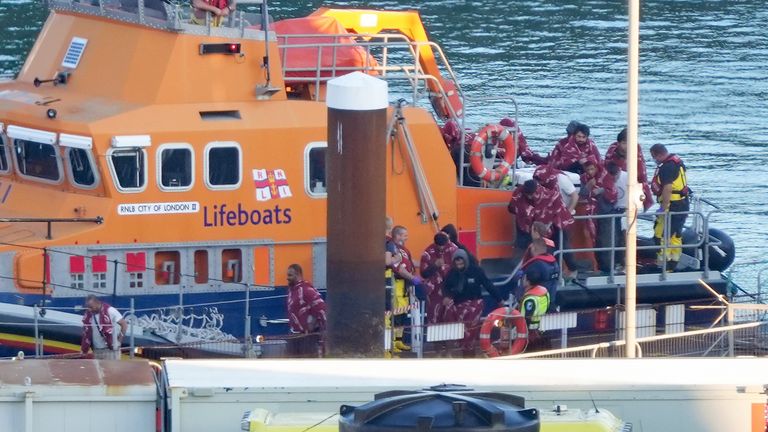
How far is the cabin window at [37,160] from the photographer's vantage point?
13.4 meters

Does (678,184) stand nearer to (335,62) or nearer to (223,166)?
(335,62)

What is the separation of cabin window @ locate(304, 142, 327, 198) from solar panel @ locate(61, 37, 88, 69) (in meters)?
2.17

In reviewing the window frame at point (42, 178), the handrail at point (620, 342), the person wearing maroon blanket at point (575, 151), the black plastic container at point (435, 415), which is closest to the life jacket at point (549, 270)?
the handrail at point (620, 342)

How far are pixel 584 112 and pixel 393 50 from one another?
429cm

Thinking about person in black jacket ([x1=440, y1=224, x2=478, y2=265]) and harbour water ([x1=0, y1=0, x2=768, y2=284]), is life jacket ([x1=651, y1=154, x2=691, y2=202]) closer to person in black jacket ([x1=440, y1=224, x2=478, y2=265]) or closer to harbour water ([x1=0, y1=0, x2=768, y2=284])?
person in black jacket ([x1=440, y1=224, x2=478, y2=265])

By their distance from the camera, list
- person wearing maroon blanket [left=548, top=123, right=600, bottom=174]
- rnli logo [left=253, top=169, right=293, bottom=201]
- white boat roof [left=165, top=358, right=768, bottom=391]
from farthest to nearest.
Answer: person wearing maroon blanket [left=548, top=123, right=600, bottom=174] < rnli logo [left=253, top=169, right=293, bottom=201] < white boat roof [left=165, top=358, right=768, bottom=391]

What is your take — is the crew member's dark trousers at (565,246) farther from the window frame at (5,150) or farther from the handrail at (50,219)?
the window frame at (5,150)

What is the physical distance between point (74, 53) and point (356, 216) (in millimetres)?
3791

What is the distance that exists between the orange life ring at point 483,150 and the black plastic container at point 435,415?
6.71 m

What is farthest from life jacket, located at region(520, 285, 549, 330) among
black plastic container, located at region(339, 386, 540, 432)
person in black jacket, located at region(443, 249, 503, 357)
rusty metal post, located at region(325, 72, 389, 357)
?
black plastic container, located at region(339, 386, 540, 432)

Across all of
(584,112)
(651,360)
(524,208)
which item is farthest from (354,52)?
(584,112)

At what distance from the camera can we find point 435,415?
7.90 m

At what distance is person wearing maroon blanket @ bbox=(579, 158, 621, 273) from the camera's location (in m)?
14.8

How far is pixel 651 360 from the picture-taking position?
9711 millimetres
